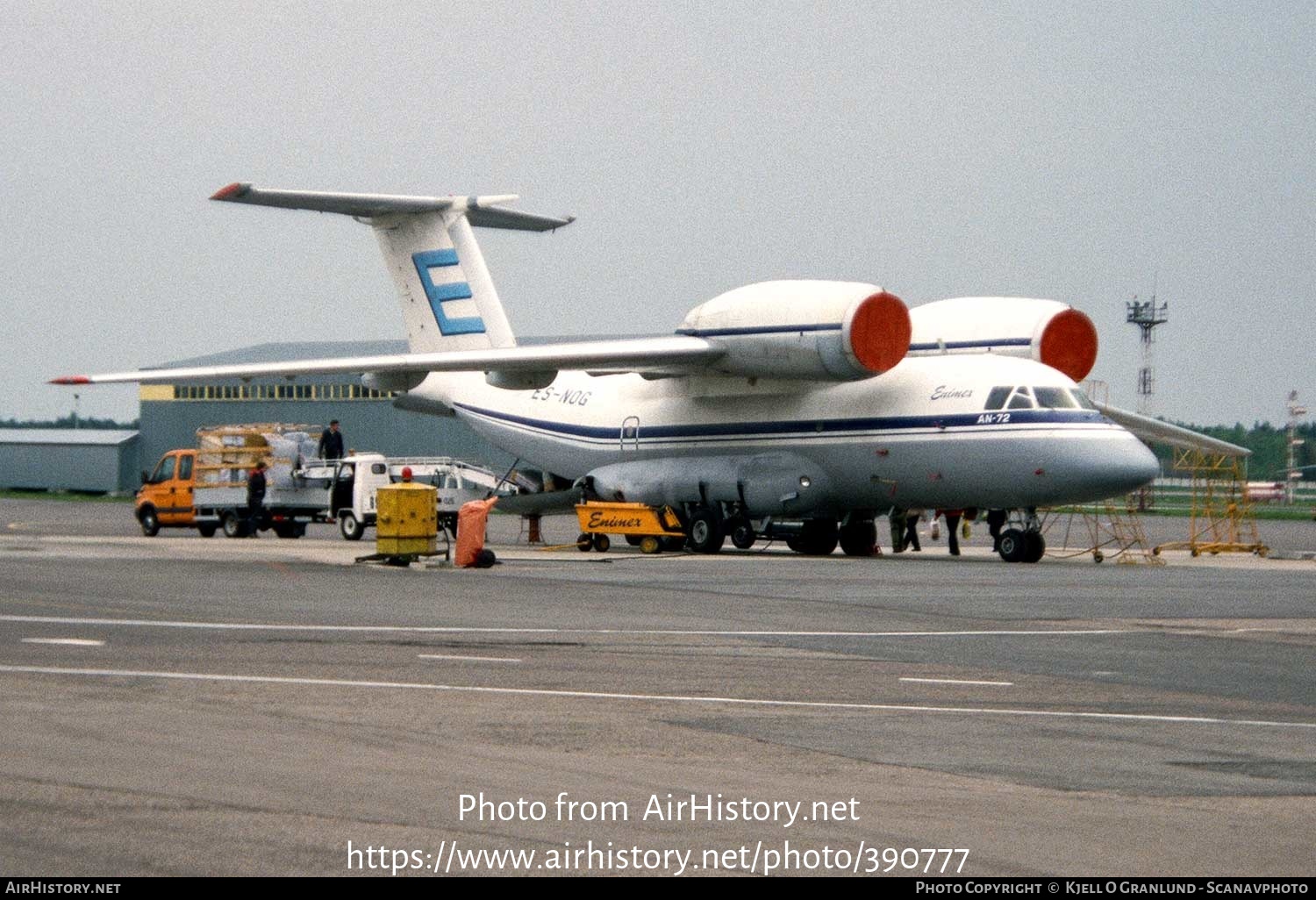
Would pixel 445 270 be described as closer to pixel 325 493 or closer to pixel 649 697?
pixel 325 493

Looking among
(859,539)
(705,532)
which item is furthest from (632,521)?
(859,539)

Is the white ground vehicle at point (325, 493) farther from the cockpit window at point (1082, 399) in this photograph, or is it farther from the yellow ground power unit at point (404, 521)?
the cockpit window at point (1082, 399)

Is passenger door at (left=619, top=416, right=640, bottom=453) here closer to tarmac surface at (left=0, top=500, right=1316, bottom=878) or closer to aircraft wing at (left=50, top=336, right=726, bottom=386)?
aircraft wing at (left=50, top=336, right=726, bottom=386)

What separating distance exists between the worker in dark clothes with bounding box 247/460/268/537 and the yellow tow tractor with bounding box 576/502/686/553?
8298mm

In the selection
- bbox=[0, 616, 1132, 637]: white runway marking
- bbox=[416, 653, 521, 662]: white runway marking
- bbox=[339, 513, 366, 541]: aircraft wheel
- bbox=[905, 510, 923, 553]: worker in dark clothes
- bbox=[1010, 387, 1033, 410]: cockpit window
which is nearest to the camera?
bbox=[416, 653, 521, 662]: white runway marking

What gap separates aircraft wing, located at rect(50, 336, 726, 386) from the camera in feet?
103

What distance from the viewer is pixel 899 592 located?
20953mm

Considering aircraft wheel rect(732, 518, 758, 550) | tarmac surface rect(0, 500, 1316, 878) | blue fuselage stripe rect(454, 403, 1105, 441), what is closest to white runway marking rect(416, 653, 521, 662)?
tarmac surface rect(0, 500, 1316, 878)

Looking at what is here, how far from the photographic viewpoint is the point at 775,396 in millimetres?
32844

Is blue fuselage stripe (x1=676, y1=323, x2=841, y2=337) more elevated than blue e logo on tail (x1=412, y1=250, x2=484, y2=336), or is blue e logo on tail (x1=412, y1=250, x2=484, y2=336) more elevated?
blue e logo on tail (x1=412, y1=250, x2=484, y2=336)

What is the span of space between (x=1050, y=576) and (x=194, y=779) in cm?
1911

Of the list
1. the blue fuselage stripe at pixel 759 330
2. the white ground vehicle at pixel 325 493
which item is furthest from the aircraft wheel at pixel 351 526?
Result: the blue fuselage stripe at pixel 759 330

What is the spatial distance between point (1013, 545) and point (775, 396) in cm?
560

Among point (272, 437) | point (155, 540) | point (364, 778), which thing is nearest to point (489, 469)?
point (272, 437)
